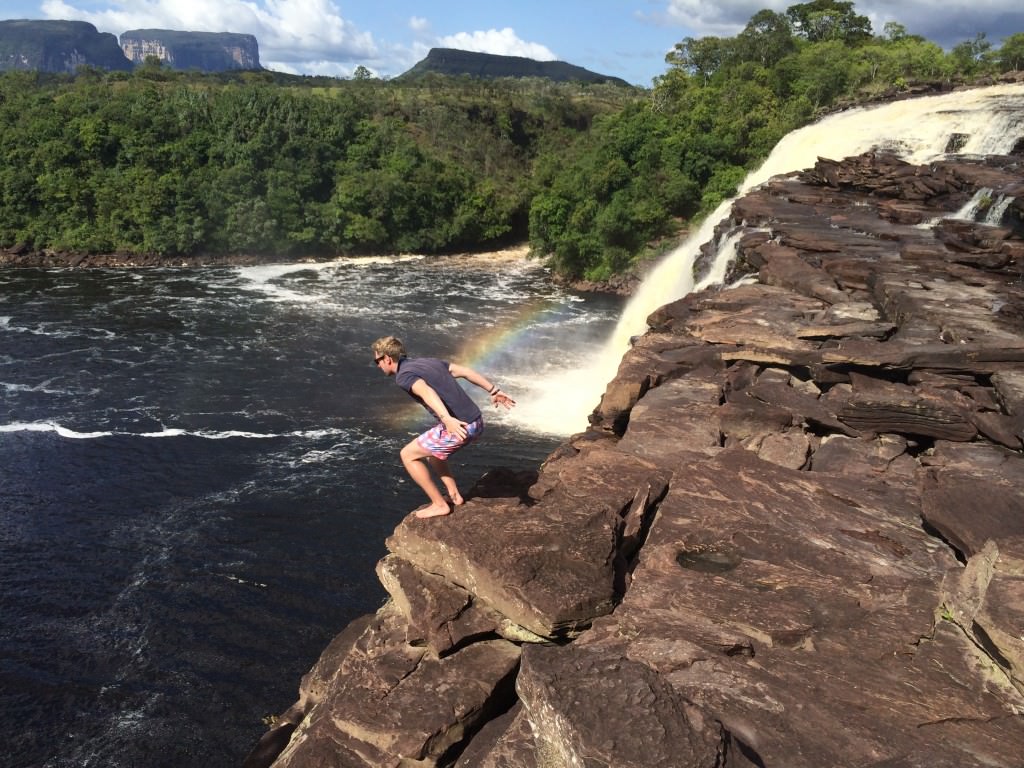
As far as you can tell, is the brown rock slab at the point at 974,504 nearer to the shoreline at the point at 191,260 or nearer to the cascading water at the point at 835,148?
the cascading water at the point at 835,148

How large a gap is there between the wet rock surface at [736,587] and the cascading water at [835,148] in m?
11.6

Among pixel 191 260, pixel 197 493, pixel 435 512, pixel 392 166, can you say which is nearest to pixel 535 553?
pixel 435 512

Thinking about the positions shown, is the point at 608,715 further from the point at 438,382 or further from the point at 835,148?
the point at 835,148

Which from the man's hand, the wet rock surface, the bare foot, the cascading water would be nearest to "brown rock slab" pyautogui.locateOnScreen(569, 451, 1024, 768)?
the wet rock surface

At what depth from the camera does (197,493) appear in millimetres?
18953

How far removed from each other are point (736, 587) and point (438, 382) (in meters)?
3.59

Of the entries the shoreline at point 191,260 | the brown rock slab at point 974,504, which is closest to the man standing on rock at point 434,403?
the brown rock slab at point 974,504

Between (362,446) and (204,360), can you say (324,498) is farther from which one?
(204,360)

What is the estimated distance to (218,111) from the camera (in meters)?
59.6

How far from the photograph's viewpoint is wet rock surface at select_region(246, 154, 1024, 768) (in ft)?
18.2

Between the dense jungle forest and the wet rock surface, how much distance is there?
34.7 metres

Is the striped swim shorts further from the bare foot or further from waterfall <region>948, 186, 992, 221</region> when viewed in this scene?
waterfall <region>948, 186, 992, 221</region>

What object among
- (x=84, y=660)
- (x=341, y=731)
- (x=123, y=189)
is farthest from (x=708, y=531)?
(x=123, y=189)

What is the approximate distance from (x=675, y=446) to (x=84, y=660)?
11109 millimetres
